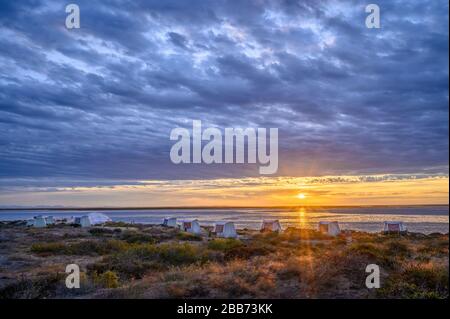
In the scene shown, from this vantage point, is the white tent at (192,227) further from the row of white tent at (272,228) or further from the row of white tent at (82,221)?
the row of white tent at (82,221)

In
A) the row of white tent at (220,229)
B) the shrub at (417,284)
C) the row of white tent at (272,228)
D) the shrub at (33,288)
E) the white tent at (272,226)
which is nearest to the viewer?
the shrub at (417,284)

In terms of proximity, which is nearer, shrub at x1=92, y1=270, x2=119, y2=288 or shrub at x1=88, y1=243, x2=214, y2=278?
shrub at x1=92, y1=270, x2=119, y2=288

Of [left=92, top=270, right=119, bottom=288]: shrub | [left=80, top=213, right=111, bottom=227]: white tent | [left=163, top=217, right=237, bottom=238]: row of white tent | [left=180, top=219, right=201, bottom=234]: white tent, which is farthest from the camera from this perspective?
[left=80, top=213, right=111, bottom=227]: white tent

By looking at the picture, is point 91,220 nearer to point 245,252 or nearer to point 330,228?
point 330,228

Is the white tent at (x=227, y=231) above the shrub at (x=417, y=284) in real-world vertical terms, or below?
below

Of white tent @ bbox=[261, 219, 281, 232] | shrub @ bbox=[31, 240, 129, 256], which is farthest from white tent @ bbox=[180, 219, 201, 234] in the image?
shrub @ bbox=[31, 240, 129, 256]

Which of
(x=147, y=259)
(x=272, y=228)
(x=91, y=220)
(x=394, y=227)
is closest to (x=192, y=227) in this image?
(x=272, y=228)

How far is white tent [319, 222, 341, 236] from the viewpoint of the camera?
28500mm

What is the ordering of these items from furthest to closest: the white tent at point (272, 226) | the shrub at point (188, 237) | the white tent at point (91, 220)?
the white tent at point (91, 220) < the white tent at point (272, 226) < the shrub at point (188, 237)

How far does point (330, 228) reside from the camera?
1135 inches

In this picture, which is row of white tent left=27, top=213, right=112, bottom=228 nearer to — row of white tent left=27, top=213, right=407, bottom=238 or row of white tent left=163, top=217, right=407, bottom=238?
row of white tent left=27, top=213, right=407, bottom=238

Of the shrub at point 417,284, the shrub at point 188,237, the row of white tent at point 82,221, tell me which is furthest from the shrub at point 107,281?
the row of white tent at point 82,221

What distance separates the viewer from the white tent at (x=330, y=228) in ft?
93.5
